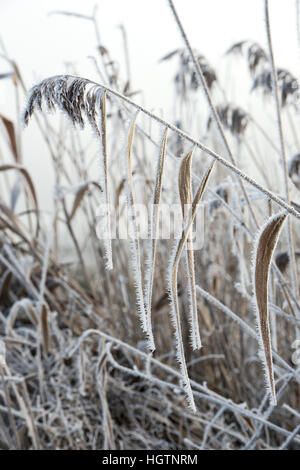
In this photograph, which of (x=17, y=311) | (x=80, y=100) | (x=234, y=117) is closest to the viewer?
(x=80, y=100)

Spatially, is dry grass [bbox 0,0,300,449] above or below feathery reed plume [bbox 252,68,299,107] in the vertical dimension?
below

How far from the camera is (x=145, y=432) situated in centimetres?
107

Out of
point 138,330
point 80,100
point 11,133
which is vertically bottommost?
point 138,330

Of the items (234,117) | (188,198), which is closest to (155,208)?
(188,198)

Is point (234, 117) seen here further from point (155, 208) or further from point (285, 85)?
point (155, 208)

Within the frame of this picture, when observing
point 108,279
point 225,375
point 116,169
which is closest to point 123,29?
point 116,169

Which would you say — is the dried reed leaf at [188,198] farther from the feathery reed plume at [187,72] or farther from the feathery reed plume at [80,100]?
the feathery reed plume at [187,72]

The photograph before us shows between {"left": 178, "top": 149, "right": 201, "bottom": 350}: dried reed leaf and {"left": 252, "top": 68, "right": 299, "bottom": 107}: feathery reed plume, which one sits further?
{"left": 252, "top": 68, "right": 299, "bottom": 107}: feathery reed plume

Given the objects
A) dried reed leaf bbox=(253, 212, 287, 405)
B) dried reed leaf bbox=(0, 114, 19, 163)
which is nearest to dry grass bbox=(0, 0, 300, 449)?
dried reed leaf bbox=(0, 114, 19, 163)

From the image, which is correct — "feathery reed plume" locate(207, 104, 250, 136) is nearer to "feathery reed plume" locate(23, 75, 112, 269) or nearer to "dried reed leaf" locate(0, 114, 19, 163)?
"dried reed leaf" locate(0, 114, 19, 163)

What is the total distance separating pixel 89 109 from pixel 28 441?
88 cm

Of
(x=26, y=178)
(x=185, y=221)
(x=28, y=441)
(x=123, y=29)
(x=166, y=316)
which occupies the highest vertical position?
(x=123, y=29)
